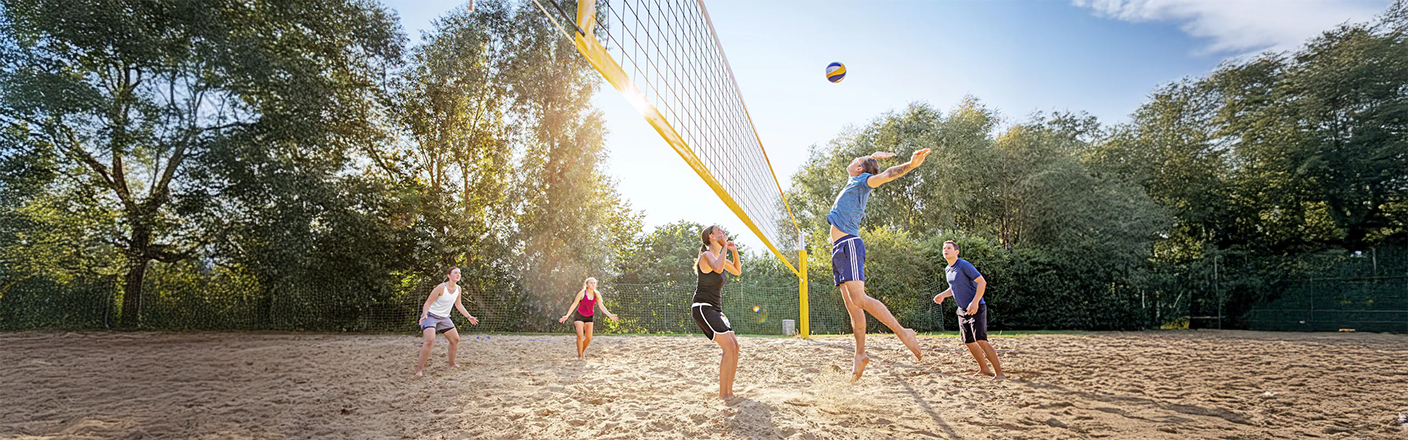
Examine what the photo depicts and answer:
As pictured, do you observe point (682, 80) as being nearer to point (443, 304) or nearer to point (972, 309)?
point (972, 309)

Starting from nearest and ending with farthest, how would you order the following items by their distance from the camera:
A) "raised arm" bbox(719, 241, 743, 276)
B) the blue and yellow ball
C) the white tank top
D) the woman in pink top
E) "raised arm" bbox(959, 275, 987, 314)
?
"raised arm" bbox(719, 241, 743, 276)
"raised arm" bbox(959, 275, 987, 314)
the white tank top
the woman in pink top
the blue and yellow ball

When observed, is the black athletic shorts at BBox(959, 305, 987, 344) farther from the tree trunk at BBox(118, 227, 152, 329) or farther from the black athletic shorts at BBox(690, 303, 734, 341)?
the tree trunk at BBox(118, 227, 152, 329)

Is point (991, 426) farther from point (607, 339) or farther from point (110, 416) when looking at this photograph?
point (607, 339)

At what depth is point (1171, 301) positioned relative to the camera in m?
17.1

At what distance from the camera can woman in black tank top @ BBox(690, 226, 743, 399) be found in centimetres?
417

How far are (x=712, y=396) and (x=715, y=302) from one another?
75 cm

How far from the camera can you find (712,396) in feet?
14.9

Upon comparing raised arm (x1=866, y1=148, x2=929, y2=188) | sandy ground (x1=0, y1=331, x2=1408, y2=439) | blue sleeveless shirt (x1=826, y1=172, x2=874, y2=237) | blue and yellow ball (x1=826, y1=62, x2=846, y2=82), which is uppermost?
blue and yellow ball (x1=826, y1=62, x2=846, y2=82)

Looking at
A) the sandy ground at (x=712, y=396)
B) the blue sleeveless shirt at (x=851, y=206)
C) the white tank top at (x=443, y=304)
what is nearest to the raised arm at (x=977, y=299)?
the sandy ground at (x=712, y=396)

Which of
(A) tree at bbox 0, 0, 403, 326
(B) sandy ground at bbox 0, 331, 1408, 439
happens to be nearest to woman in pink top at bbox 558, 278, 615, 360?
(B) sandy ground at bbox 0, 331, 1408, 439

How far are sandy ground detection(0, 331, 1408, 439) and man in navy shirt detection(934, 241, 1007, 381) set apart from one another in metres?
0.27

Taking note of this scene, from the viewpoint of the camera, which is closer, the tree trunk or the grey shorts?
the grey shorts

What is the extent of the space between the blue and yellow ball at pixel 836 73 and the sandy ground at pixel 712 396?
348 centimetres

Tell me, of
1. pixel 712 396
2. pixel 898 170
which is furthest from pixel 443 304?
pixel 898 170
